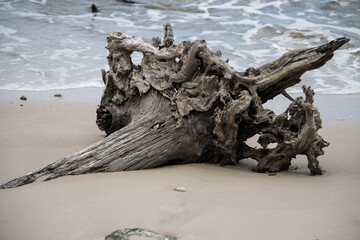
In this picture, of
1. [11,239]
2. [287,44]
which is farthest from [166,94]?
A: [287,44]

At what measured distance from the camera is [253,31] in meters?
14.0

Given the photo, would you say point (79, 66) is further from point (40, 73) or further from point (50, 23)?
point (50, 23)

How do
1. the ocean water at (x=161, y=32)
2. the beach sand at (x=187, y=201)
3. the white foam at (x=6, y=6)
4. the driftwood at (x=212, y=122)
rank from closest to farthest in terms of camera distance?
the beach sand at (x=187, y=201)
the driftwood at (x=212, y=122)
the ocean water at (x=161, y=32)
the white foam at (x=6, y=6)

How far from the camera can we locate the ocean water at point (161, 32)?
9656mm

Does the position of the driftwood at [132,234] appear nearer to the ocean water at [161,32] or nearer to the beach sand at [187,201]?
the beach sand at [187,201]

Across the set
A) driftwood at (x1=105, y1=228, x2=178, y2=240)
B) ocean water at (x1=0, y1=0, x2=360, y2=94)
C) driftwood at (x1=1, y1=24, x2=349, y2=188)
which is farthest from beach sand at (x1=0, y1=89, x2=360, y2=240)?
ocean water at (x1=0, y1=0, x2=360, y2=94)

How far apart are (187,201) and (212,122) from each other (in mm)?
1193

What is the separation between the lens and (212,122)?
14.1ft

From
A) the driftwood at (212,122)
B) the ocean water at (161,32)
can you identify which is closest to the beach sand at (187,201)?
the driftwood at (212,122)

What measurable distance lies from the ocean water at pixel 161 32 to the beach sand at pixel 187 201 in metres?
4.84

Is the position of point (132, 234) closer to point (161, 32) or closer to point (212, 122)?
point (212, 122)

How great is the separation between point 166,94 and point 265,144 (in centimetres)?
111

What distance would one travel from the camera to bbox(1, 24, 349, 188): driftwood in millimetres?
4078

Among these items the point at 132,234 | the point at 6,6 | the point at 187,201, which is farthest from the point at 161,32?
the point at 132,234
